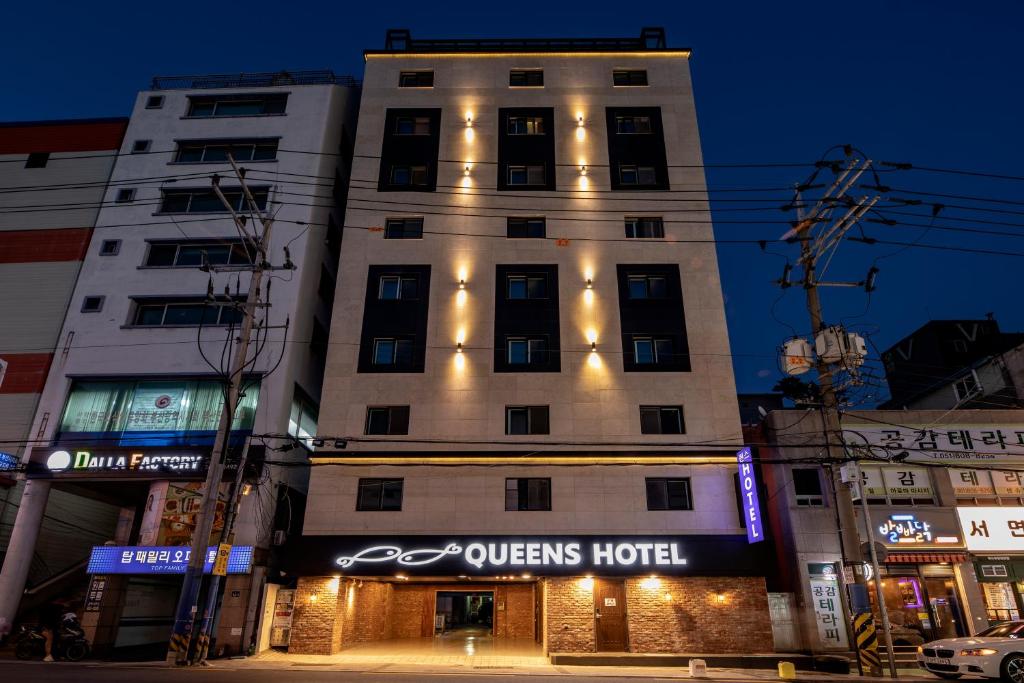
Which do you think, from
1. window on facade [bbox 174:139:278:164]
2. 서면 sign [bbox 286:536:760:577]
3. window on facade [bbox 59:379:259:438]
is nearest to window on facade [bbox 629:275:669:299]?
서면 sign [bbox 286:536:760:577]

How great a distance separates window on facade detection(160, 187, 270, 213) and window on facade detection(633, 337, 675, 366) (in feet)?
67.4

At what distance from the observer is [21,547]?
24078 millimetres

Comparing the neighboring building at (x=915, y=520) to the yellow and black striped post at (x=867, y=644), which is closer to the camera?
the yellow and black striped post at (x=867, y=644)

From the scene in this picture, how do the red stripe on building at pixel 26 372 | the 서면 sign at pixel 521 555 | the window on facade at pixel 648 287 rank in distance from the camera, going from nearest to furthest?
the 서면 sign at pixel 521 555, the red stripe on building at pixel 26 372, the window on facade at pixel 648 287

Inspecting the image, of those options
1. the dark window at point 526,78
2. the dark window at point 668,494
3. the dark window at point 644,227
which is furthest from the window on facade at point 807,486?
the dark window at point 526,78

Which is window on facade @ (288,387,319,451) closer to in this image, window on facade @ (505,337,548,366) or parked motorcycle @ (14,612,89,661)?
window on facade @ (505,337,548,366)

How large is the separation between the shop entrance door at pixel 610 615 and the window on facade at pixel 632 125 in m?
23.4

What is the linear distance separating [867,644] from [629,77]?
30212mm

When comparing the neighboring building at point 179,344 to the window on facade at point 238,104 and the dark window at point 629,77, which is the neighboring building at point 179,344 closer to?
the window on facade at point 238,104

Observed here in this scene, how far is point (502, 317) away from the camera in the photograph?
27.8 metres

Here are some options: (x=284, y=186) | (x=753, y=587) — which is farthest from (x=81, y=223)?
(x=753, y=587)

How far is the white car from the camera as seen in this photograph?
16.0 m

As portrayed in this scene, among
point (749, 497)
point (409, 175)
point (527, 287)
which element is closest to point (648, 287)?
point (527, 287)

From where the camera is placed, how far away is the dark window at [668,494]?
23984mm
